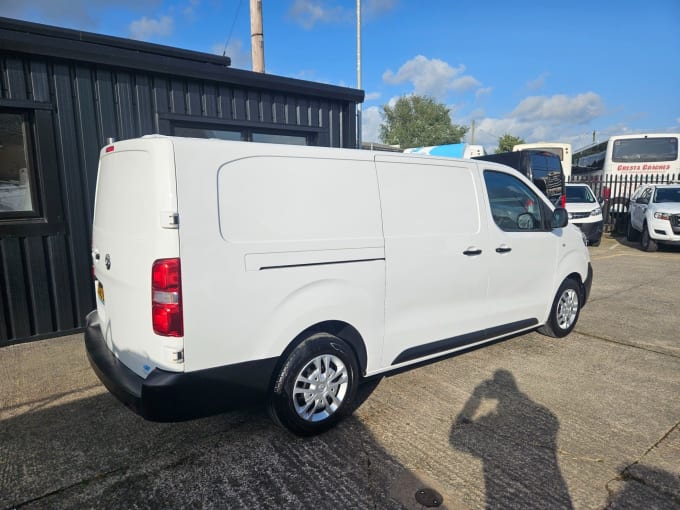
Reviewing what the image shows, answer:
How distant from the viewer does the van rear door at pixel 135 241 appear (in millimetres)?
2445

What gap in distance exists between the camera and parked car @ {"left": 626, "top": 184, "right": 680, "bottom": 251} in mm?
10922

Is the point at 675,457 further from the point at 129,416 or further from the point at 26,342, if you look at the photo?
the point at 26,342

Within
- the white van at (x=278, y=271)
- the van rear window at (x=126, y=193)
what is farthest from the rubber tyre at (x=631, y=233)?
the van rear window at (x=126, y=193)

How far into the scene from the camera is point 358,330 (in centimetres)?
315

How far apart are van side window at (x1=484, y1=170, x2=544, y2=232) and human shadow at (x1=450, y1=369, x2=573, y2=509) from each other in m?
1.44

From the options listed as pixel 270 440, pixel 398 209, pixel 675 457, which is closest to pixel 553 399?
pixel 675 457

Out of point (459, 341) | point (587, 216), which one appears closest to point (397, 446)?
point (459, 341)

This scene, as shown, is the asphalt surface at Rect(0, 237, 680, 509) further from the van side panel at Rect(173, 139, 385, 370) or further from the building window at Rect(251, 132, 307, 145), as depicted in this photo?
the building window at Rect(251, 132, 307, 145)

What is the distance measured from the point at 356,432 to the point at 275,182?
69.1 inches

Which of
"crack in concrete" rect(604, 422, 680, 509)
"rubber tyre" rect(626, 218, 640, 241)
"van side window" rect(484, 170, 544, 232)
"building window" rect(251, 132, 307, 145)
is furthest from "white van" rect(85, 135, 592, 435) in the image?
"rubber tyre" rect(626, 218, 640, 241)

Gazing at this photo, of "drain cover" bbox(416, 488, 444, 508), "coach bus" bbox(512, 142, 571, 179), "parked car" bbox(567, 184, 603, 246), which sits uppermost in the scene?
"coach bus" bbox(512, 142, 571, 179)

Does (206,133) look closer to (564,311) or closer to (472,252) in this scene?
(472,252)

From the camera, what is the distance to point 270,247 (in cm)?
269

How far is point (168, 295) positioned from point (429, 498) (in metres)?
1.77
